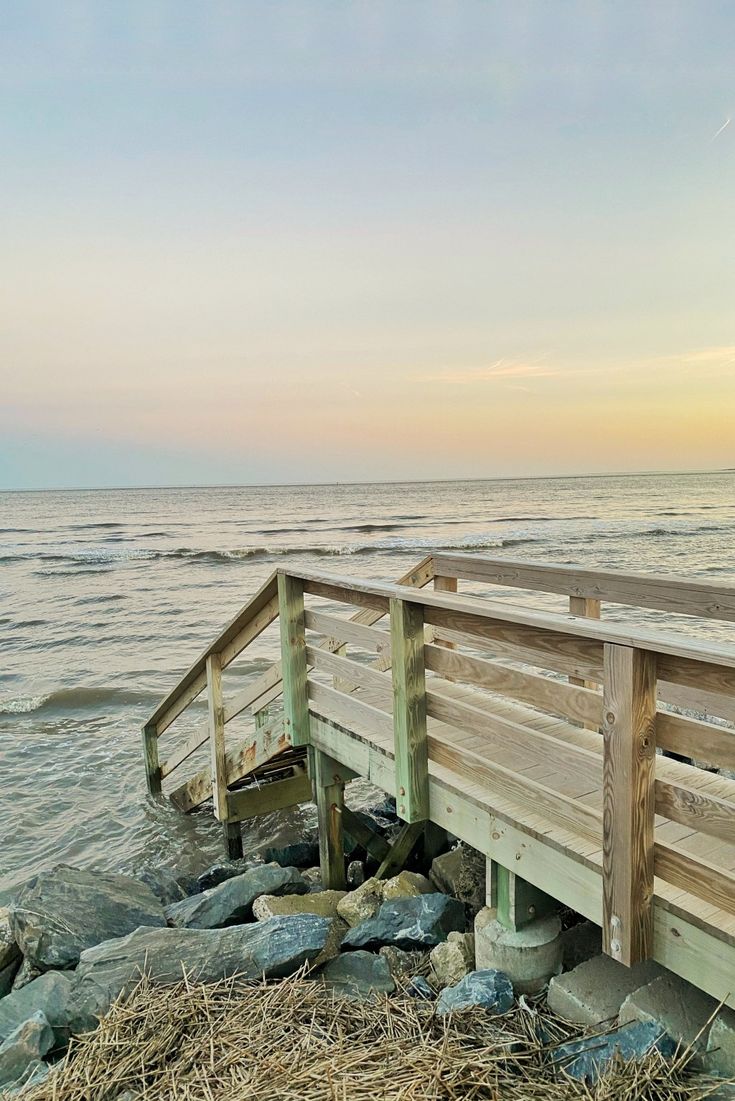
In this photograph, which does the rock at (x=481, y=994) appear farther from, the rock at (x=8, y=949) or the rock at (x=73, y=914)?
the rock at (x=8, y=949)

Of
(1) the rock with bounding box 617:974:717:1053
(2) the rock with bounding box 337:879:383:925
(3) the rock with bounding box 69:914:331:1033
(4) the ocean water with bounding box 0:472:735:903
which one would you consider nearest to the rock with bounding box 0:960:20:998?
(3) the rock with bounding box 69:914:331:1033

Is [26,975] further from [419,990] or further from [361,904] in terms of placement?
[419,990]

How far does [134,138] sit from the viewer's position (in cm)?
1357

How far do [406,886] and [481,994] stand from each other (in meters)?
1.53

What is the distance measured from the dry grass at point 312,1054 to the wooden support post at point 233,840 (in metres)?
3.04

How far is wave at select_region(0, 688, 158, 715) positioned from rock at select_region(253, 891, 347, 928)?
6.89 m

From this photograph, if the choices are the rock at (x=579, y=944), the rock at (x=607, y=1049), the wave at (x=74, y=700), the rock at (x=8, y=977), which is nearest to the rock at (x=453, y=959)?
the rock at (x=579, y=944)

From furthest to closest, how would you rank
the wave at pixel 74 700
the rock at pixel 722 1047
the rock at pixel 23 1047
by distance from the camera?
the wave at pixel 74 700
the rock at pixel 23 1047
the rock at pixel 722 1047

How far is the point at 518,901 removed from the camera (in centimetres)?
287

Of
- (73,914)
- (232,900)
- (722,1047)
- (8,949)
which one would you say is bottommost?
(8,949)

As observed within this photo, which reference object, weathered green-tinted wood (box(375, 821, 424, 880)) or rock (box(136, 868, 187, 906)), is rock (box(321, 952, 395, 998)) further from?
rock (box(136, 868, 187, 906))

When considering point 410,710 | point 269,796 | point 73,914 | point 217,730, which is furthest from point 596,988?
point 269,796

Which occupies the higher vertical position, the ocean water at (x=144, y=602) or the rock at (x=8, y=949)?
the rock at (x=8, y=949)

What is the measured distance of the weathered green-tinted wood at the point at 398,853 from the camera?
4672mm
